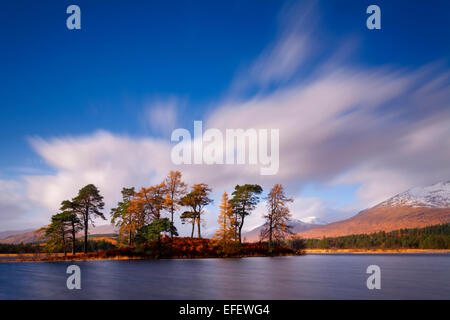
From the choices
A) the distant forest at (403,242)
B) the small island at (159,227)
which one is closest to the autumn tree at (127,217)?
the small island at (159,227)

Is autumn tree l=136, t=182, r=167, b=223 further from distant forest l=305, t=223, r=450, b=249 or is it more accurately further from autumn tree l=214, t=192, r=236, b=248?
distant forest l=305, t=223, r=450, b=249

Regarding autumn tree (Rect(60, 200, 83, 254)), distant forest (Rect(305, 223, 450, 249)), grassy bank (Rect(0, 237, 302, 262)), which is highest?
autumn tree (Rect(60, 200, 83, 254))

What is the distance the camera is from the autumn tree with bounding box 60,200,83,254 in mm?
55122

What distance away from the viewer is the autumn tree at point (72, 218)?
5512 cm

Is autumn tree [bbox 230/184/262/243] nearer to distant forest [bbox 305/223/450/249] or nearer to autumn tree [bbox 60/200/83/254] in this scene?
autumn tree [bbox 60/200/83/254]

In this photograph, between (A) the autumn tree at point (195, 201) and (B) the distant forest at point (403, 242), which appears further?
(B) the distant forest at point (403, 242)

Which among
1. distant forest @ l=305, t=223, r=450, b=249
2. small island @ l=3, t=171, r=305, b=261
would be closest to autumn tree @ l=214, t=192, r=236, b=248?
small island @ l=3, t=171, r=305, b=261

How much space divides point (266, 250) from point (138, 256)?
29.5 metres

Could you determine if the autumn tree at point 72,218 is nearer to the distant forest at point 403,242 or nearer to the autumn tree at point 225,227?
the autumn tree at point 225,227

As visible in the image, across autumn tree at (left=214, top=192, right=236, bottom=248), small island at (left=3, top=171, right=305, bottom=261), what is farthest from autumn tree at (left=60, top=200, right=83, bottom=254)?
autumn tree at (left=214, top=192, right=236, bottom=248)

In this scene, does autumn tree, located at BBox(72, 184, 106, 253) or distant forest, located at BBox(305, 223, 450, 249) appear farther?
distant forest, located at BBox(305, 223, 450, 249)

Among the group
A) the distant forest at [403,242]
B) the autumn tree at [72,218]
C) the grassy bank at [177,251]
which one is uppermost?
the autumn tree at [72,218]

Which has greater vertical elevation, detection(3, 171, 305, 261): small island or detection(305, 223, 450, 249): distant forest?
detection(3, 171, 305, 261): small island
